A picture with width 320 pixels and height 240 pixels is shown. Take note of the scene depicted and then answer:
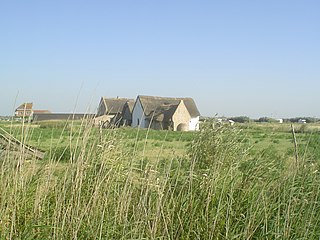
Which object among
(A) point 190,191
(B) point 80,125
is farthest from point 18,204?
(A) point 190,191

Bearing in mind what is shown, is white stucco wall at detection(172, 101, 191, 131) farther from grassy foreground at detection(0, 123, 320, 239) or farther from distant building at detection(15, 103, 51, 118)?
distant building at detection(15, 103, 51, 118)

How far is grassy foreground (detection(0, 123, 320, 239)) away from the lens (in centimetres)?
345

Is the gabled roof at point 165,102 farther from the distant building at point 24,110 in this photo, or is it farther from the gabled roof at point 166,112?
the distant building at point 24,110

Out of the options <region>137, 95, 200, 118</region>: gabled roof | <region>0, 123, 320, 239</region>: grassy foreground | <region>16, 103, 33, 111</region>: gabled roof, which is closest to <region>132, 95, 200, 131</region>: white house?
<region>137, 95, 200, 118</region>: gabled roof

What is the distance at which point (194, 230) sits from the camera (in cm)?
375

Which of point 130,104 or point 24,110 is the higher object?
point 130,104

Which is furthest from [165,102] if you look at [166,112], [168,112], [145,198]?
[145,198]

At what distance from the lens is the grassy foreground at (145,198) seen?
3.45 m

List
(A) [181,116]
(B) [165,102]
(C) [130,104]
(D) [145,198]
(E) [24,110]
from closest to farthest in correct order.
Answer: (D) [145,198]
(E) [24,110]
(A) [181,116]
(C) [130,104]
(B) [165,102]

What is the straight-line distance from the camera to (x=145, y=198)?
11.0ft

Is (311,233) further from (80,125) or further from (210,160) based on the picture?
(80,125)

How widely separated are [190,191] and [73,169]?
116cm

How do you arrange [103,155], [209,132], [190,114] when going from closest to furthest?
[103,155]
[209,132]
[190,114]

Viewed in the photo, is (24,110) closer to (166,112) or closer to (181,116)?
(166,112)
